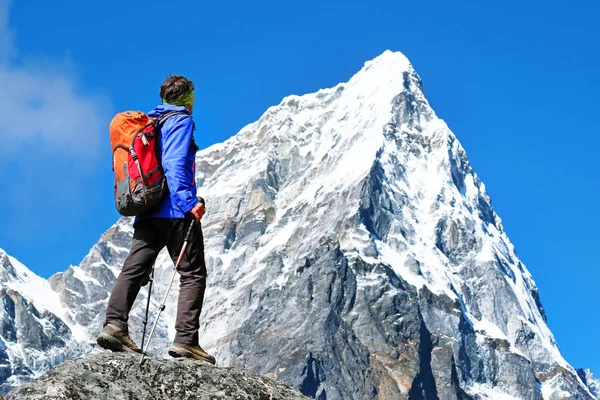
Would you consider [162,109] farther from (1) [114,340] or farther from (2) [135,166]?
(1) [114,340]

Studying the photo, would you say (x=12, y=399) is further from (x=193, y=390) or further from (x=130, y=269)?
(x=130, y=269)

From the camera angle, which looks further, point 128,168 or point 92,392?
point 128,168

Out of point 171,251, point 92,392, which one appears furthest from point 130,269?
Result: point 92,392

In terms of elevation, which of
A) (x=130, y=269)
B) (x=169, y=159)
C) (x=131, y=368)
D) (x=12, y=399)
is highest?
(x=169, y=159)

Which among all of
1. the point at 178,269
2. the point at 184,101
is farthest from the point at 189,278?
the point at 184,101

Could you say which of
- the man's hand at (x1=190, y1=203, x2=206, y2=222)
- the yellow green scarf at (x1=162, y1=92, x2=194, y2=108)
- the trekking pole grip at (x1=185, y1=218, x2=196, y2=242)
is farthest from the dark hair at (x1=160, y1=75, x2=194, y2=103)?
the trekking pole grip at (x1=185, y1=218, x2=196, y2=242)

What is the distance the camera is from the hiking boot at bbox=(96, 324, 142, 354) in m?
10.4

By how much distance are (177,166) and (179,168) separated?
0.03m

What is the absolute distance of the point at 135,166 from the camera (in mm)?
10648

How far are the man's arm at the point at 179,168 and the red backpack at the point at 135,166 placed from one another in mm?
110

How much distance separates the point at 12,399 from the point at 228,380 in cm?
191

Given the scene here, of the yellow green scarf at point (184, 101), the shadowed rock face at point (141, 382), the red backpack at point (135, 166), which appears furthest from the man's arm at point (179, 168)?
the shadowed rock face at point (141, 382)

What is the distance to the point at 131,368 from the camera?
9562 mm

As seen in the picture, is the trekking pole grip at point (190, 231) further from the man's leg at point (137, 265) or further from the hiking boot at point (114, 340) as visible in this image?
the hiking boot at point (114, 340)
